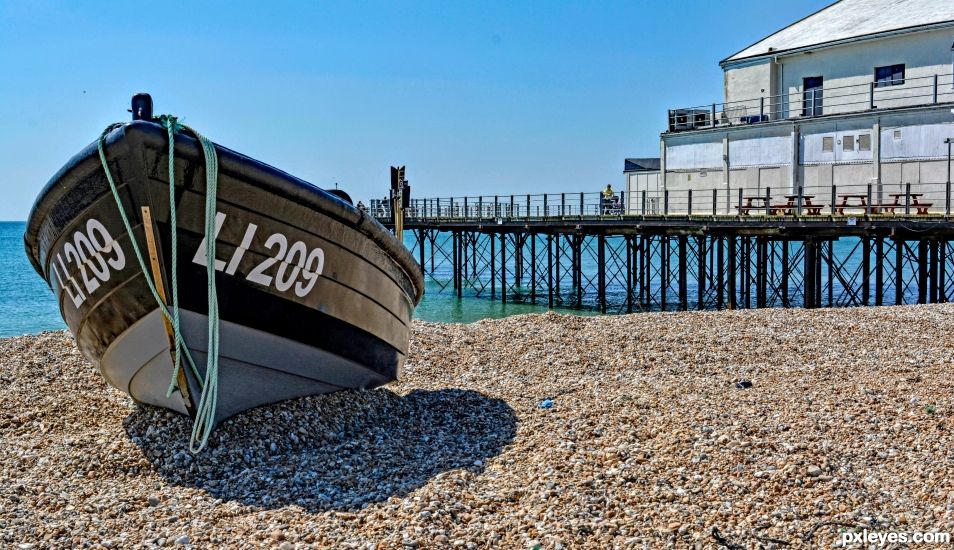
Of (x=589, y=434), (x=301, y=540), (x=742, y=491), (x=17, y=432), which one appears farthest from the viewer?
(x=17, y=432)

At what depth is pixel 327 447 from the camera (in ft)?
20.7

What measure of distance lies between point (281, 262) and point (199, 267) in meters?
0.54

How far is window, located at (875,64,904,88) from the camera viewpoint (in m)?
24.5

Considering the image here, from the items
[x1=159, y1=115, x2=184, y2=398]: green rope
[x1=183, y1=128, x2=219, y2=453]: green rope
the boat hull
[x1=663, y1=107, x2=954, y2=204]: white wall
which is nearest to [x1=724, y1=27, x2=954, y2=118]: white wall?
[x1=663, y1=107, x2=954, y2=204]: white wall

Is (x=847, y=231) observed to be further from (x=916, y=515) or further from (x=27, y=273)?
(x=27, y=273)

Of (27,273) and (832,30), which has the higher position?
(832,30)

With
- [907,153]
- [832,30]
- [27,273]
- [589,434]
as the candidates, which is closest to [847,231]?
[907,153]

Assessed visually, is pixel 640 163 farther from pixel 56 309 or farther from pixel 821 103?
pixel 56 309

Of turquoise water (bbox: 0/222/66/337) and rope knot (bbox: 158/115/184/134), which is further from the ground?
rope knot (bbox: 158/115/184/134)

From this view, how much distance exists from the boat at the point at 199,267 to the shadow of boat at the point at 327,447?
0.18 meters

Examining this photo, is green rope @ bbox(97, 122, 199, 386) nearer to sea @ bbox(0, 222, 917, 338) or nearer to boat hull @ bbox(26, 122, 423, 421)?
boat hull @ bbox(26, 122, 423, 421)

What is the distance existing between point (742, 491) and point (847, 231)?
16.1 meters

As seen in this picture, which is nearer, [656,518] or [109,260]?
[656,518]

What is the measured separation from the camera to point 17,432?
704 centimetres
